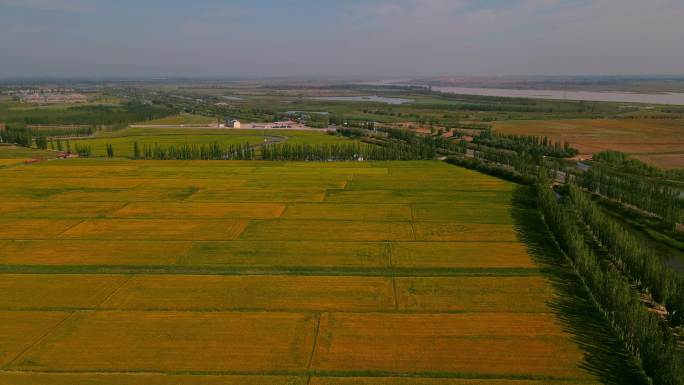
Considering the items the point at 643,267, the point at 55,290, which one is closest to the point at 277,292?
the point at 55,290

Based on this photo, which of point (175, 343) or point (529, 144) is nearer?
point (175, 343)

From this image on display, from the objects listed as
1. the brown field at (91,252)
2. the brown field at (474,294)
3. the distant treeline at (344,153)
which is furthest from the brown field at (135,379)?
Answer: the distant treeline at (344,153)

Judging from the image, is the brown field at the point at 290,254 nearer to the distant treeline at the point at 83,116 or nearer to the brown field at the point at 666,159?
the brown field at the point at 666,159

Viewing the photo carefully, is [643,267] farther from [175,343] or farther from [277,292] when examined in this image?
[175,343]

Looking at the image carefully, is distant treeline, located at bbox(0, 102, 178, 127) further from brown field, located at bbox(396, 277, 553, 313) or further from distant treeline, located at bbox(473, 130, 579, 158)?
brown field, located at bbox(396, 277, 553, 313)

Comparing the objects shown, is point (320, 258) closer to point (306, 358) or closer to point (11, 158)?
point (306, 358)

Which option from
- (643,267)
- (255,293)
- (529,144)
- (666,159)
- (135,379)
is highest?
(529,144)
